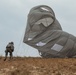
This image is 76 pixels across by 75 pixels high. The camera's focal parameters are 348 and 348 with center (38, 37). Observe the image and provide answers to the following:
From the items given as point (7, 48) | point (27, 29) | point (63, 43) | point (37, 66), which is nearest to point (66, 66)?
point (37, 66)

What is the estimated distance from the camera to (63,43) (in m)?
41.3

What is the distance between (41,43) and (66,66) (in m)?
14.1

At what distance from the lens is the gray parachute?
41.5m

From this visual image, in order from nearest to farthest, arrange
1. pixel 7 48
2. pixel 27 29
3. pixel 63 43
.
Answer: pixel 7 48 < pixel 63 43 < pixel 27 29

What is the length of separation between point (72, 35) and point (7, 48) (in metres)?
9.64

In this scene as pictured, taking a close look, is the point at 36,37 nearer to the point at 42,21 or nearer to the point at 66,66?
the point at 42,21

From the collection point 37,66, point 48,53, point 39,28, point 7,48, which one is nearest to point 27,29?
point 39,28

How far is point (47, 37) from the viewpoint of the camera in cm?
4216

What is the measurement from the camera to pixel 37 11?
45094 millimetres

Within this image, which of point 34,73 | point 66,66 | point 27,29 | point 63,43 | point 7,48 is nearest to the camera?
point 34,73

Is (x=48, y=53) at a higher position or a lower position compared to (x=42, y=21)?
lower

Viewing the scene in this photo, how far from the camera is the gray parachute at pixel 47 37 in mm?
41531

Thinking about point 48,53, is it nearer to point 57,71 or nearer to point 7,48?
point 7,48

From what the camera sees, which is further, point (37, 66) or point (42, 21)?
point (42, 21)
